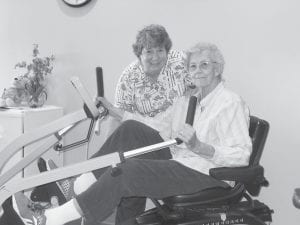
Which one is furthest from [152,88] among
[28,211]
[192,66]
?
[28,211]

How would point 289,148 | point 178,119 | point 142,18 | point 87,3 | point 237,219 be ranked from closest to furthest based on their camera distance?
point 237,219
point 178,119
point 289,148
point 142,18
point 87,3

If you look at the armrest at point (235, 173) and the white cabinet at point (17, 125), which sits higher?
the armrest at point (235, 173)

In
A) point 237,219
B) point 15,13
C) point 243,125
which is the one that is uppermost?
point 15,13

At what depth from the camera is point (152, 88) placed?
7.11ft

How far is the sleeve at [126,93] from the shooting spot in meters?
→ 2.21

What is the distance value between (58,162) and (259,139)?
1781mm

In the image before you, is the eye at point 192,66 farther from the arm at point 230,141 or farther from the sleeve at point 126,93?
the sleeve at point 126,93

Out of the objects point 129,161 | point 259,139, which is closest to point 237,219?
point 259,139

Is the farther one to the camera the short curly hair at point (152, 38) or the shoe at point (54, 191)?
the short curly hair at point (152, 38)

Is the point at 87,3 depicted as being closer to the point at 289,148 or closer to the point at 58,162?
the point at 58,162

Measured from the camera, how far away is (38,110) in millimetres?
2793

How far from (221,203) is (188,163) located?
0.70 ft

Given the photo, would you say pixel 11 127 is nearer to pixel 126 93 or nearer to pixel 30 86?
pixel 30 86

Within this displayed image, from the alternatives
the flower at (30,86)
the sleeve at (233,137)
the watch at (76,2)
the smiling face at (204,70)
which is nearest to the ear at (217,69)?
the smiling face at (204,70)
